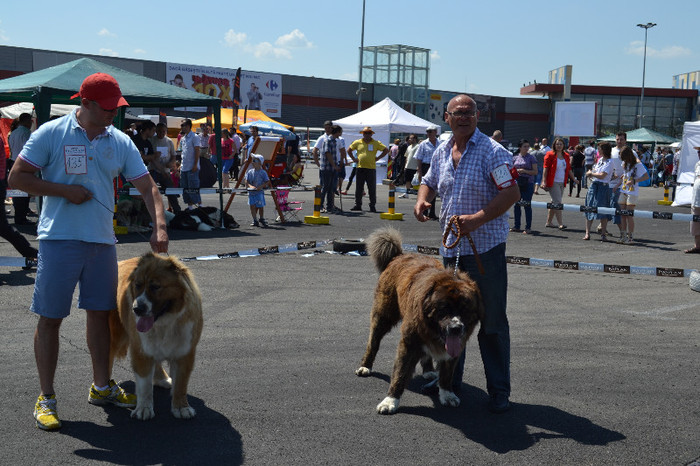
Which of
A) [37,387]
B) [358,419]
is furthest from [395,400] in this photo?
[37,387]

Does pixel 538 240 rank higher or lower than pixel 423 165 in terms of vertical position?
lower

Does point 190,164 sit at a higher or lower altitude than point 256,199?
higher

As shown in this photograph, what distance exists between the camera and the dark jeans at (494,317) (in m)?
4.92

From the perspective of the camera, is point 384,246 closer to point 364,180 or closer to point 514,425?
point 514,425

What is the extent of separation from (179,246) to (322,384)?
24.1 ft

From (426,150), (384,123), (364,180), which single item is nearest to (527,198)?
(426,150)

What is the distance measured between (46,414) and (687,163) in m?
24.9

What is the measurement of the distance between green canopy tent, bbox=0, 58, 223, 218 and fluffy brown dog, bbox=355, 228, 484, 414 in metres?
9.29

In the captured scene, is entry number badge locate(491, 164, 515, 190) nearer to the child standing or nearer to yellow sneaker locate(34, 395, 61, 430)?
yellow sneaker locate(34, 395, 61, 430)

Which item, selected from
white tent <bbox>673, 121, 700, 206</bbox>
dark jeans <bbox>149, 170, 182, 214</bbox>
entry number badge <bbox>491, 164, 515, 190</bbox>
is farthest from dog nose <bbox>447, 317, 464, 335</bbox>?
white tent <bbox>673, 121, 700, 206</bbox>

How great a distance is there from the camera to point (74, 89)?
13023 millimetres

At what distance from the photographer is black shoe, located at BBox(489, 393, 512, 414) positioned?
491cm

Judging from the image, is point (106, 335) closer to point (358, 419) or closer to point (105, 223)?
point (105, 223)

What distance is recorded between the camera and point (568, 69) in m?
72.4
